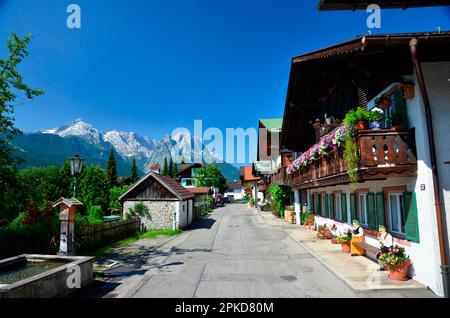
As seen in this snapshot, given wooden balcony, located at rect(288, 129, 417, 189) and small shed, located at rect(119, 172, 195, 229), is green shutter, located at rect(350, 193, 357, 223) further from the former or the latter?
small shed, located at rect(119, 172, 195, 229)

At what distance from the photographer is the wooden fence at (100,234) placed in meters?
13.7

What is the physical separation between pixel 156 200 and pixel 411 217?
60.5ft

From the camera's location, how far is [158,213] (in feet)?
73.9

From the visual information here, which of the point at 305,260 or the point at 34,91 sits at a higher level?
the point at 34,91

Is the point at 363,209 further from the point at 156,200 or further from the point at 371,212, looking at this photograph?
the point at 156,200

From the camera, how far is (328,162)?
424 inches

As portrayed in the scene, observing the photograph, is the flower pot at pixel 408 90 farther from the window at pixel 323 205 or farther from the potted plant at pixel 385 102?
the window at pixel 323 205

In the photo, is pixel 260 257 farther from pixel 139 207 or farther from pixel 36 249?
pixel 139 207

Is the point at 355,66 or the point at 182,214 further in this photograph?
the point at 182,214

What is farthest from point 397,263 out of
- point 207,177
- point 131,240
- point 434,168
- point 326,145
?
point 207,177

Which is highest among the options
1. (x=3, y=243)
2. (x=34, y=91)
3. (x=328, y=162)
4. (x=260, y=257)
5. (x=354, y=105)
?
(x=34, y=91)

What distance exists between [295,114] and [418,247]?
12.0 m

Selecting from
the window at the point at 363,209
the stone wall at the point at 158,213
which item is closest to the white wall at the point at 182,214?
the stone wall at the point at 158,213
